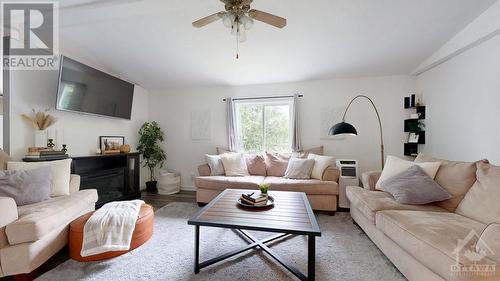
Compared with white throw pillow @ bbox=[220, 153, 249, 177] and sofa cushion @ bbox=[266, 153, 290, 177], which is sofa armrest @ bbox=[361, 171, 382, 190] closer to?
sofa cushion @ bbox=[266, 153, 290, 177]

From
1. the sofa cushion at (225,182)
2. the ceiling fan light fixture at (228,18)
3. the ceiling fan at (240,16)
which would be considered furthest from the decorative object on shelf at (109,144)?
the ceiling fan light fixture at (228,18)

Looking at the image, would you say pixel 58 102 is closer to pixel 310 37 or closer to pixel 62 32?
pixel 62 32

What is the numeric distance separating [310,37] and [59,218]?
353 cm

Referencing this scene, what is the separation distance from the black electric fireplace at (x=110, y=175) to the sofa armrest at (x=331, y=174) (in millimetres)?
3453

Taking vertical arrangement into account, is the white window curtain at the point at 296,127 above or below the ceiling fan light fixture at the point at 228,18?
below

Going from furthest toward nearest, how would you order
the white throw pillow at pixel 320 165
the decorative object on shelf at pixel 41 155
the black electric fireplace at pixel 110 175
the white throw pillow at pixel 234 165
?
the white throw pillow at pixel 234 165 < the white throw pillow at pixel 320 165 < the black electric fireplace at pixel 110 175 < the decorative object on shelf at pixel 41 155

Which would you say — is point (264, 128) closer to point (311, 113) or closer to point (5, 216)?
point (311, 113)

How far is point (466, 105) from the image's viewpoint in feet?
8.60

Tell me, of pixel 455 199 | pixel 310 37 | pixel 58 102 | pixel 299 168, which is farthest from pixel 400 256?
pixel 58 102

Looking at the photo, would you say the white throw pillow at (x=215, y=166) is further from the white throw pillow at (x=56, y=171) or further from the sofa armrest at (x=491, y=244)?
the sofa armrest at (x=491, y=244)

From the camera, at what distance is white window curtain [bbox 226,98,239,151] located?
4183 millimetres

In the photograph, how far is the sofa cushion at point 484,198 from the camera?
1576mm

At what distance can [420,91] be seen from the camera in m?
3.55

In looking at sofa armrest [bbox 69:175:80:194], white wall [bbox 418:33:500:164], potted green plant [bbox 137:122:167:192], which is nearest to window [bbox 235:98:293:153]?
potted green plant [bbox 137:122:167:192]
